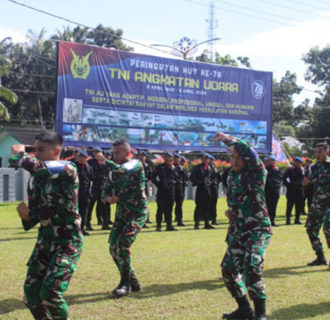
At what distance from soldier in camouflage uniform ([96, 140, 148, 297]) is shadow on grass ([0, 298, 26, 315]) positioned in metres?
1.17

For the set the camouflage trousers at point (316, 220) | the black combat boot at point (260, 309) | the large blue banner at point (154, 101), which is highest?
the large blue banner at point (154, 101)

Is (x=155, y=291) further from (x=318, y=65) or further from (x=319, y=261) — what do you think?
(x=318, y=65)

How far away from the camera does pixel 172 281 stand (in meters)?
7.32

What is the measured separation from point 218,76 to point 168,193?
10.6 meters

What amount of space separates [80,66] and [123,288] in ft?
48.0

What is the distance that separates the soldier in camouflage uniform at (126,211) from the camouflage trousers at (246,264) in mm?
1497

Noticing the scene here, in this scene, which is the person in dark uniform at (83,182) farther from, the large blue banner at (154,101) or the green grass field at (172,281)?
the large blue banner at (154,101)

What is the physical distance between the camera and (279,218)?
1778 centimetres

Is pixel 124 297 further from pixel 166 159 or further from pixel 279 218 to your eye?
pixel 279 218

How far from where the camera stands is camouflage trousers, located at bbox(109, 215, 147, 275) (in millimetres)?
6414

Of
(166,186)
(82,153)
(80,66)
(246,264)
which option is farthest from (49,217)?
(80,66)

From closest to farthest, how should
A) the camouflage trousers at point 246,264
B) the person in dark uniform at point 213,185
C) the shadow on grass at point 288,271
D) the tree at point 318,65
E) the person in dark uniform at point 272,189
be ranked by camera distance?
the camouflage trousers at point 246,264
the shadow on grass at point 288,271
the person in dark uniform at point 213,185
the person in dark uniform at point 272,189
the tree at point 318,65

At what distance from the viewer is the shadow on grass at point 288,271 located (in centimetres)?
783

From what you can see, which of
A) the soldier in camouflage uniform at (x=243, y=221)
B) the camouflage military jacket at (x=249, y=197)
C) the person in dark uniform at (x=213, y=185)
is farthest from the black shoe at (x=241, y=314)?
the person in dark uniform at (x=213, y=185)
